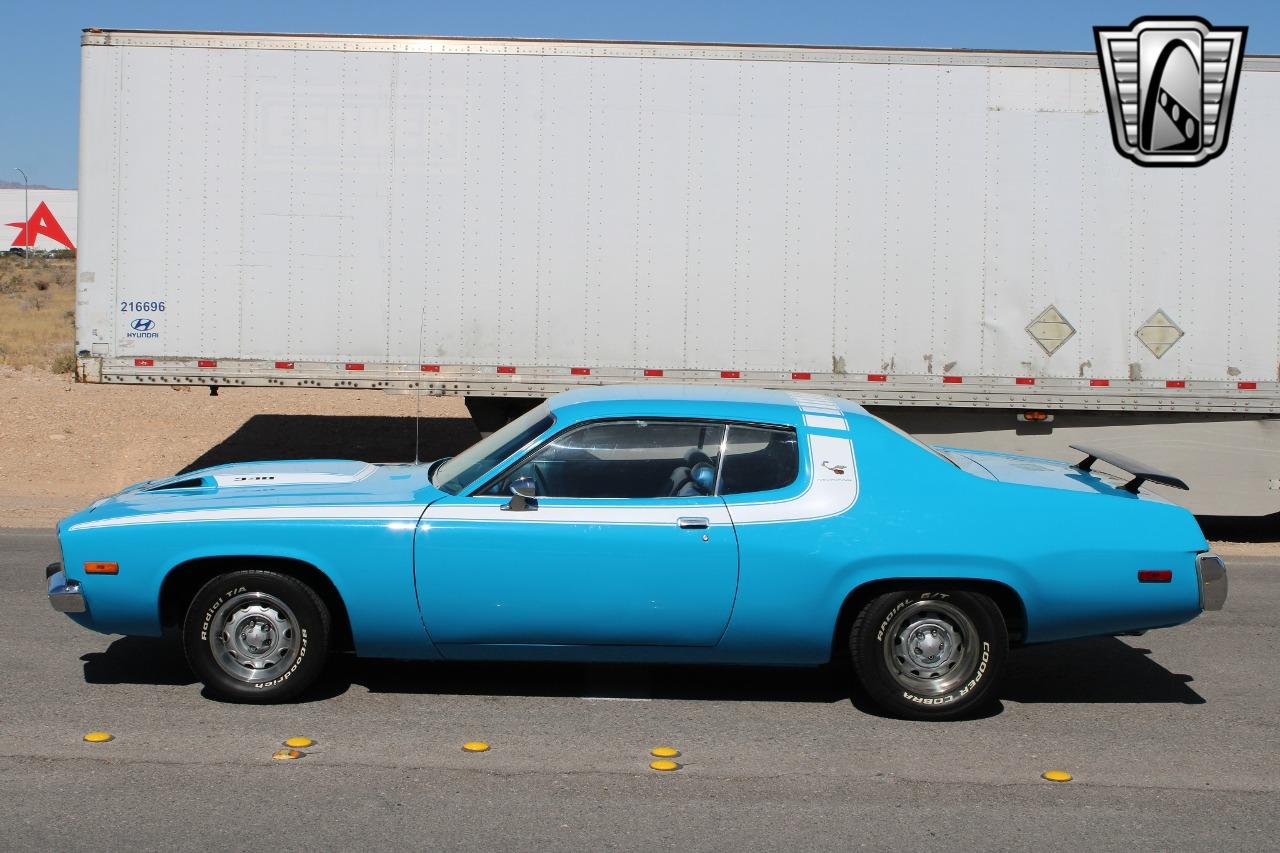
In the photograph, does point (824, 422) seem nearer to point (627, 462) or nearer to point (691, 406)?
point (691, 406)

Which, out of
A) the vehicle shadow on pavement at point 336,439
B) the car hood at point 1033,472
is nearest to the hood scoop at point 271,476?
the car hood at point 1033,472

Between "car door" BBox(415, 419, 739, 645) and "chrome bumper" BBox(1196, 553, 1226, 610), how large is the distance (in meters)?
2.05

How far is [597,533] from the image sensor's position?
5.77 m

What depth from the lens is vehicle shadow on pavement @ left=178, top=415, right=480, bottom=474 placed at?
1616cm

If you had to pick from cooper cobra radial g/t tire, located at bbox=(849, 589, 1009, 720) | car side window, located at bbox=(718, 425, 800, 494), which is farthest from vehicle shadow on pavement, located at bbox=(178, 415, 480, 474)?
cooper cobra radial g/t tire, located at bbox=(849, 589, 1009, 720)

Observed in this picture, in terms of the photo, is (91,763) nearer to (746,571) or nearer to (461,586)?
(461,586)

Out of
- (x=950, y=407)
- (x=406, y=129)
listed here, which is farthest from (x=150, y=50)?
(x=950, y=407)

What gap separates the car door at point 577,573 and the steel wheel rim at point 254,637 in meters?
0.64

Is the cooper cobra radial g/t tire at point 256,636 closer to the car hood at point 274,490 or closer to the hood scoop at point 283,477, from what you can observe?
the car hood at point 274,490

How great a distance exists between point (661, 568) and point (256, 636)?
5.90 ft

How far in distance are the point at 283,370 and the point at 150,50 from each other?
3.08m

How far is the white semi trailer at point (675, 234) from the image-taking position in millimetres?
11852

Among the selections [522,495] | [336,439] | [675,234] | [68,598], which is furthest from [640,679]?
[336,439]

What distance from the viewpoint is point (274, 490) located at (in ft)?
20.2
